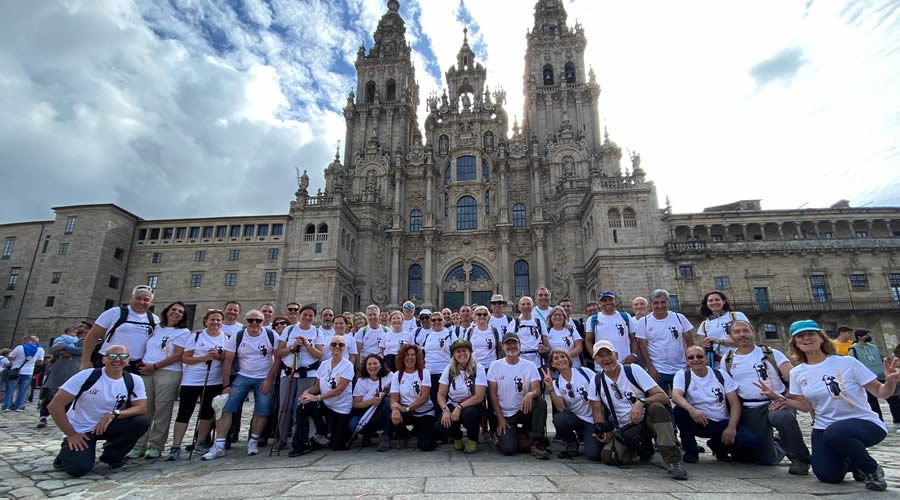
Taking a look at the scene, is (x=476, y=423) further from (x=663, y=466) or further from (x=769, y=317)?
(x=769, y=317)

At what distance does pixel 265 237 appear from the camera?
30.7 m

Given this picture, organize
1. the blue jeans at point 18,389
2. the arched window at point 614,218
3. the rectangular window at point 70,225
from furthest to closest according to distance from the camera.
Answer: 1. the rectangular window at point 70,225
2. the arched window at point 614,218
3. the blue jeans at point 18,389

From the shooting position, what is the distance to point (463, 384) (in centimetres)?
672

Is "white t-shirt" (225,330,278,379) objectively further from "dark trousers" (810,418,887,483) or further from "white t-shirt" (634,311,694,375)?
"dark trousers" (810,418,887,483)

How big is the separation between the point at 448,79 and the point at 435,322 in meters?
39.0

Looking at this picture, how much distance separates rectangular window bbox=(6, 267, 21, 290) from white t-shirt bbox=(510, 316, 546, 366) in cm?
3993

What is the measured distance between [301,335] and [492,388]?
3.40 metres

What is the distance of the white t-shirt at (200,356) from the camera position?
21.7 feet

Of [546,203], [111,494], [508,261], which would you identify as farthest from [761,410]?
[546,203]

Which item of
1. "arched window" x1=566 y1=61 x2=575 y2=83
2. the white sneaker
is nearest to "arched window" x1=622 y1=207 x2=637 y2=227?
"arched window" x1=566 y1=61 x2=575 y2=83

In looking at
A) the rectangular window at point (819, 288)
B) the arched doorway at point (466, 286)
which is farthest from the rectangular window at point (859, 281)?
the arched doorway at point (466, 286)

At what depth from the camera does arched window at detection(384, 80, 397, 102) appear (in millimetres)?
41656

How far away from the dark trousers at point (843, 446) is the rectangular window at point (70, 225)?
129ft

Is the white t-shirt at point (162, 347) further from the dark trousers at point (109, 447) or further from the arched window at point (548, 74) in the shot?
the arched window at point (548, 74)
